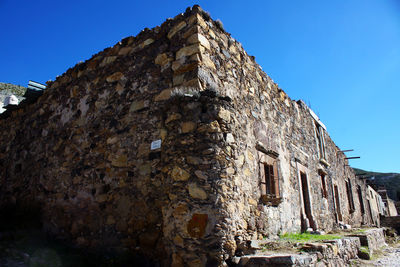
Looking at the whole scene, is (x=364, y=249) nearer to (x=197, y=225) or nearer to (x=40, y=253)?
(x=197, y=225)

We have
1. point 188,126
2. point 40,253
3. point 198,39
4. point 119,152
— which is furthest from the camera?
point 119,152

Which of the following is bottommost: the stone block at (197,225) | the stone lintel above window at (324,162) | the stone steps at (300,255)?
the stone steps at (300,255)

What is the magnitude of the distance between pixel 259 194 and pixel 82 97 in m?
3.66

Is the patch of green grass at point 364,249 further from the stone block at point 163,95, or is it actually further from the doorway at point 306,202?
the stone block at point 163,95

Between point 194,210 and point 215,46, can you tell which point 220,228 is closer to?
point 194,210

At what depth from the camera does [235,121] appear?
14.0 ft

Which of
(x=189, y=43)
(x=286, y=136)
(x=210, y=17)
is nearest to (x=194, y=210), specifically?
(x=189, y=43)

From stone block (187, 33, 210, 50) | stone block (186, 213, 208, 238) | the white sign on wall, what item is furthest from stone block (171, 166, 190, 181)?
stone block (187, 33, 210, 50)

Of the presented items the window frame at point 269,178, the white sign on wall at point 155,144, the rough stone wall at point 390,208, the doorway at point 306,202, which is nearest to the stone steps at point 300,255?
the window frame at point 269,178

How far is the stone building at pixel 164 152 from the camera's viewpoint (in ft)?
11.9

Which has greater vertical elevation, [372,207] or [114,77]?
[114,77]

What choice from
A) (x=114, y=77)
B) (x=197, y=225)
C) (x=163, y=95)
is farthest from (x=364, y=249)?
(x=114, y=77)

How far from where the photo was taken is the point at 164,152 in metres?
3.94

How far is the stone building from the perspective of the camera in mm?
3639
